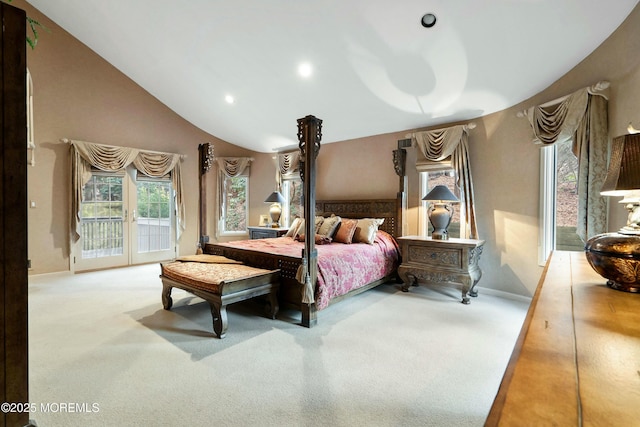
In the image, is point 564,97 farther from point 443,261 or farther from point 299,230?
point 299,230

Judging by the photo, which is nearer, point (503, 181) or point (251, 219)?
point (503, 181)

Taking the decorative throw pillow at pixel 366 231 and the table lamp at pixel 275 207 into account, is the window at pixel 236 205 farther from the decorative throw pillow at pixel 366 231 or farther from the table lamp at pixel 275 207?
the decorative throw pillow at pixel 366 231

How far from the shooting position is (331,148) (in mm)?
5785

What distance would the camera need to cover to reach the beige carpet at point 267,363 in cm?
180

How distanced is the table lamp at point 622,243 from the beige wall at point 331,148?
1.82 meters

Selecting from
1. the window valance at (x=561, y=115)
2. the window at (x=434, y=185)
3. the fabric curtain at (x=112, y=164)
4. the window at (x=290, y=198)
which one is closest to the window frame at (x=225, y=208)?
the fabric curtain at (x=112, y=164)

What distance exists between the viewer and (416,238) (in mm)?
4133

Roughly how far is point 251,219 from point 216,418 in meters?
5.72

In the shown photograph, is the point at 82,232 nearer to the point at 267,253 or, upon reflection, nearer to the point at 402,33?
the point at 267,253

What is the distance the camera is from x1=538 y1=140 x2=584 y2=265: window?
3.44 metres

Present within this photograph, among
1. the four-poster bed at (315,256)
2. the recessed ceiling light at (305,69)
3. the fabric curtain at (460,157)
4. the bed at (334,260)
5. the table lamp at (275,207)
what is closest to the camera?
the four-poster bed at (315,256)

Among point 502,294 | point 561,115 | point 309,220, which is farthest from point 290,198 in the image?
point 561,115

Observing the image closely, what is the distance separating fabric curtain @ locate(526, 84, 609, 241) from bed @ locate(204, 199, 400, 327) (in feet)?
7.21

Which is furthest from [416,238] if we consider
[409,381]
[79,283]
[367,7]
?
[79,283]
